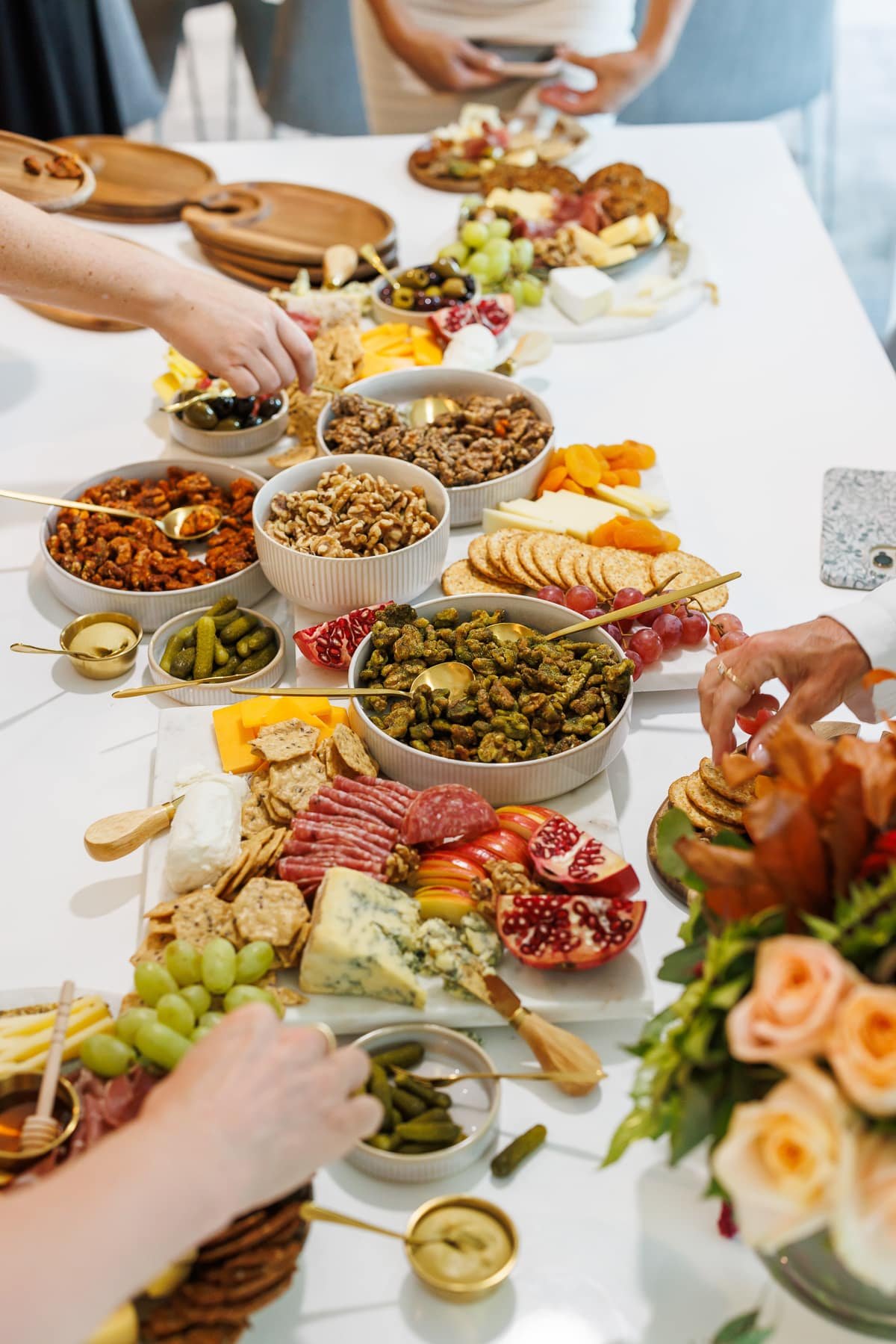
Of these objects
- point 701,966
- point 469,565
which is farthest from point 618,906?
point 469,565

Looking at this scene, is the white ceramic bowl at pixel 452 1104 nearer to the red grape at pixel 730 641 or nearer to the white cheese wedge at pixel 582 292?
the red grape at pixel 730 641

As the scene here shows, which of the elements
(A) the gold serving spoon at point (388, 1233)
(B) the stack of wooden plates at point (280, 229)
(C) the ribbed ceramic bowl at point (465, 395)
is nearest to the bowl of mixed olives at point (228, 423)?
(C) the ribbed ceramic bowl at point (465, 395)

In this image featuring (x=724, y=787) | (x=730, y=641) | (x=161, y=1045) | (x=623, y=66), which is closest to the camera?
(x=161, y=1045)

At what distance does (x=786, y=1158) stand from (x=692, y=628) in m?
1.01

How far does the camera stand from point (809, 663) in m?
1.37

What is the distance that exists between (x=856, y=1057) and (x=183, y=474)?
5.15 ft

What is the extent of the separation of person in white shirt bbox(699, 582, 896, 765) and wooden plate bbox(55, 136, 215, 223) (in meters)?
2.09

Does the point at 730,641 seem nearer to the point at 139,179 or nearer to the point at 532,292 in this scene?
the point at 532,292

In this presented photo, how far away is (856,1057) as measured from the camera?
2.34ft

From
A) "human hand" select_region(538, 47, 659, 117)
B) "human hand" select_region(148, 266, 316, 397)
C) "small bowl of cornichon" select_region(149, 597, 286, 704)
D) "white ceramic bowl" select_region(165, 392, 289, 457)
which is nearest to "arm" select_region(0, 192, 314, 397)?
"human hand" select_region(148, 266, 316, 397)

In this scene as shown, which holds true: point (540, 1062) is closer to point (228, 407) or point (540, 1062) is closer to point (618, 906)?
point (618, 906)

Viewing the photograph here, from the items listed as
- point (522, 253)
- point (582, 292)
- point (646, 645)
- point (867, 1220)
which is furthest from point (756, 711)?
point (522, 253)

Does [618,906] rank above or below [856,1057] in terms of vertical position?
below

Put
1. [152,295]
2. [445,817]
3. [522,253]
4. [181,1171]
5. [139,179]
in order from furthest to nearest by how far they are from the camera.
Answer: [139,179]
[522,253]
[152,295]
[445,817]
[181,1171]
